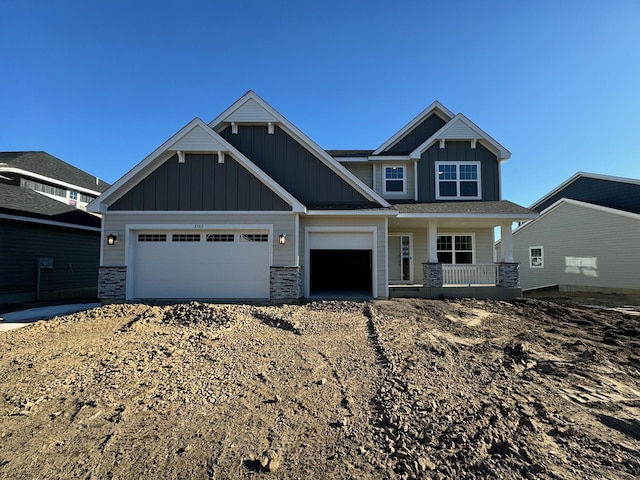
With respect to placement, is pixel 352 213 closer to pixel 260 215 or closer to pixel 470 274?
pixel 260 215

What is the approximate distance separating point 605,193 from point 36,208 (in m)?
28.1

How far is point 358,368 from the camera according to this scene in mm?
4918

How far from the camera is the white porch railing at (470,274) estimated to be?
12.4m

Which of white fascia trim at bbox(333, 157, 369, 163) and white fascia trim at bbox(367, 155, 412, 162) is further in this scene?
white fascia trim at bbox(333, 157, 369, 163)

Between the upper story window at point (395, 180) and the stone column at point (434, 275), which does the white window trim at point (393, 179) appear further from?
the stone column at point (434, 275)

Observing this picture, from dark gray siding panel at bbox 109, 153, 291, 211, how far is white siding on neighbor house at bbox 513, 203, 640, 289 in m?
15.8

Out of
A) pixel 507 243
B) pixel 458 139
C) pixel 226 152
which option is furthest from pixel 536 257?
pixel 226 152

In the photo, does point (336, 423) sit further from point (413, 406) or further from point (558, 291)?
point (558, 291)

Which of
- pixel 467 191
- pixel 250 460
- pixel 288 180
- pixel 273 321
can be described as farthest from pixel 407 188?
pixel 250 460

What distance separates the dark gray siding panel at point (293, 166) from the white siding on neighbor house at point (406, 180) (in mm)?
2767

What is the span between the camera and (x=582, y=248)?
1675cm

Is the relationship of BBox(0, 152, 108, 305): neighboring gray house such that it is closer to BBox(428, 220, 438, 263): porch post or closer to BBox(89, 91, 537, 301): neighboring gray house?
BBox(89, 91, 537, 301): neighboring gray house

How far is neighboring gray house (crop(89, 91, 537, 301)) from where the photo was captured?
1045 centimetres

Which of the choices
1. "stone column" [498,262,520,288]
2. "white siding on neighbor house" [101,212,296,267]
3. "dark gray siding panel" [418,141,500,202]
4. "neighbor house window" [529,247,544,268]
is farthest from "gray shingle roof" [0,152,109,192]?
"neighbor house window" [529,247,544,268]
